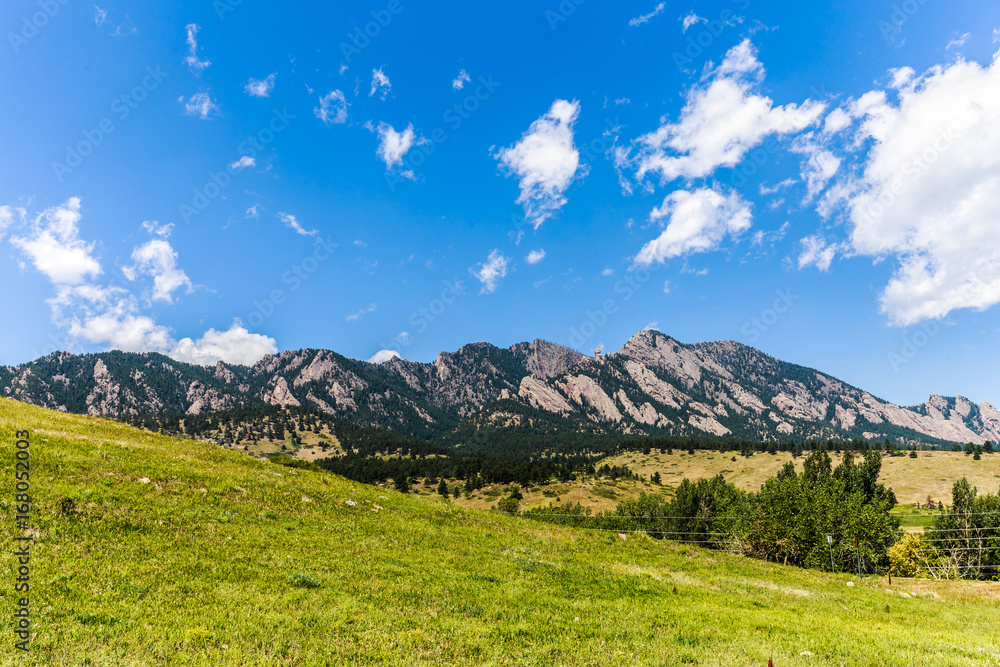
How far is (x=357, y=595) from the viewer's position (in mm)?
15516

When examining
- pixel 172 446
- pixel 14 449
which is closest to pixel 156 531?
pixel 14 449

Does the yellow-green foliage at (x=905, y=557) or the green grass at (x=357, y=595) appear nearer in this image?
the green grass at (x=357, y=595)

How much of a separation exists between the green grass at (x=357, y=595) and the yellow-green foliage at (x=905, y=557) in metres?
82.8

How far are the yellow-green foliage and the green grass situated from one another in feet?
272

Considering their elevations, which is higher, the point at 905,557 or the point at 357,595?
the point at 357,595

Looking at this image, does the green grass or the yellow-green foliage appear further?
the yellow-green foliage

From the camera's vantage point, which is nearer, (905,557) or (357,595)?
(357,595)

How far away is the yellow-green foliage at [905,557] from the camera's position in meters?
88.9

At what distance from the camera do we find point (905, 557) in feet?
292

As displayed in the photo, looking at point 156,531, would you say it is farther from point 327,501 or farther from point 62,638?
point 327,501

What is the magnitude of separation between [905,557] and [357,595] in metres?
123

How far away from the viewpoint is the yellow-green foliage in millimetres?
88875

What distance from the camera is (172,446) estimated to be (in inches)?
1502

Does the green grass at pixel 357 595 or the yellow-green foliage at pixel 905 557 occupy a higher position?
the green grass at pixel 357 595
